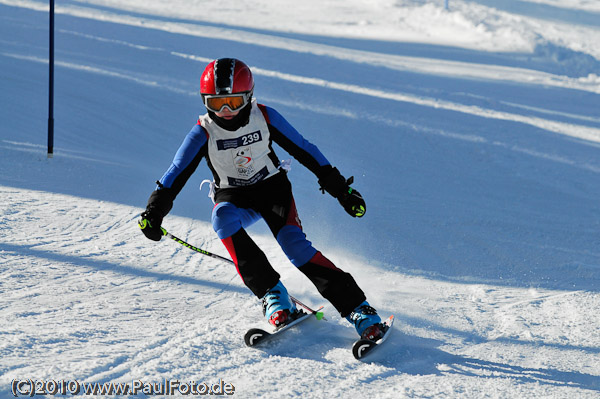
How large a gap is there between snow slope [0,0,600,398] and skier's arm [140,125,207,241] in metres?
0.53

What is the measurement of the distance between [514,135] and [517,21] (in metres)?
11.1

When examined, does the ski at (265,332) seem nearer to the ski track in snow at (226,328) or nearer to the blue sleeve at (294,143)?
the ski track in snow at (226,328)

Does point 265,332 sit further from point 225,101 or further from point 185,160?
point 225,101

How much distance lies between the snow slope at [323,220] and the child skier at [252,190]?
25cm

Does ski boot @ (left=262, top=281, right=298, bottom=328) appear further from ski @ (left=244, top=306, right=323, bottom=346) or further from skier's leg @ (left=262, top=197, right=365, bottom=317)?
skier's leg @ (left=262, top=197, right=365, bottom=317)

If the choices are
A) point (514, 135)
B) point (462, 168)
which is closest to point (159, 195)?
point (462, 168)

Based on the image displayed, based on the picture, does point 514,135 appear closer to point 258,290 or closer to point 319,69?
point 319,69

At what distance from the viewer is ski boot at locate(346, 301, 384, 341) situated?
3232 mm

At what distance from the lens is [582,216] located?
6008mm

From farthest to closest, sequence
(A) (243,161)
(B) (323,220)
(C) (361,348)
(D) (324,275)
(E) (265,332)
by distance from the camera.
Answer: (B) (323,220) < (A) (243,161) < (D) (324,275) < (E) (265,332) < (C) (361,348)

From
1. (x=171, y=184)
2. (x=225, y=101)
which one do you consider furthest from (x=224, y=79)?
(x=171, y=184)

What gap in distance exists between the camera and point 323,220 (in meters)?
5.44

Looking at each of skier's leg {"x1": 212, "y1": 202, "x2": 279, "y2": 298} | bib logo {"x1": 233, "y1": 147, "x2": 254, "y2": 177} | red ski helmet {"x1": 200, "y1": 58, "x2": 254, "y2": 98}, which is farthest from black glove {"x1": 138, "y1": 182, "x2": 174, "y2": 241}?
red ski helmet {"x1": 200, "y1": 58, "x2": 254, "y2": 98}

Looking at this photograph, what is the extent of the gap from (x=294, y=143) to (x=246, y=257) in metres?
0.78
